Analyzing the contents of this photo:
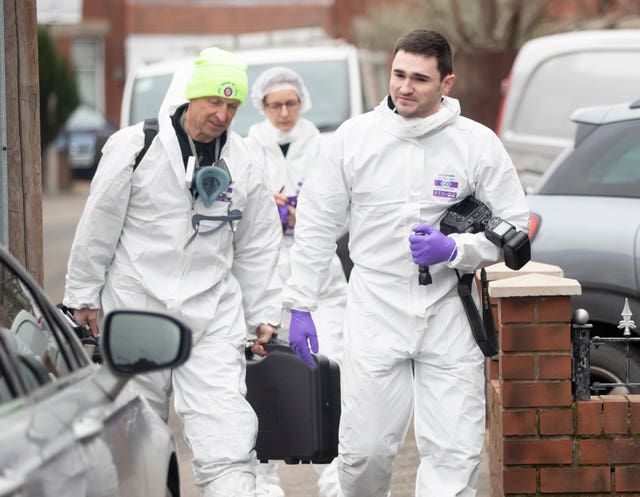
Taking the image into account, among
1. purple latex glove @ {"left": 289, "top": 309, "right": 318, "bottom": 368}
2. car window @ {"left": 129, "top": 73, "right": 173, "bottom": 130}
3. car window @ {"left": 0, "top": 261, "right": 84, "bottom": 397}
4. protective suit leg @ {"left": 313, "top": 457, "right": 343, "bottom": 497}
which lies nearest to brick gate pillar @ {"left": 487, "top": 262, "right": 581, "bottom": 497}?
purple latex glove @ {"left": 289, "top": 309, "right": 318, "bottom": 368}

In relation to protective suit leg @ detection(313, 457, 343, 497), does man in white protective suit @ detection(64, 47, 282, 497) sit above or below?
above

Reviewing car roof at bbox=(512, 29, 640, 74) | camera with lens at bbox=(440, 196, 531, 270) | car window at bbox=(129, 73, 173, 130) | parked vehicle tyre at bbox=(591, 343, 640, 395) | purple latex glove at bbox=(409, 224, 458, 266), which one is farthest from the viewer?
car window at bbox=(129, 73, 173, 130)

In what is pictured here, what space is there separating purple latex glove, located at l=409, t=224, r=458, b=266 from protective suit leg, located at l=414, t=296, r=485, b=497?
0.26m

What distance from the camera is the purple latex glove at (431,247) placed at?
5.24m

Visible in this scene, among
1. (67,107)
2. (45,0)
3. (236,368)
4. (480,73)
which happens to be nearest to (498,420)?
(236,368)

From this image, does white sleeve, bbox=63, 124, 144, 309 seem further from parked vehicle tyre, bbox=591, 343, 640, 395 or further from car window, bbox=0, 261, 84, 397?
parked vehicle tyre, bbox=591, 343, 640, 395

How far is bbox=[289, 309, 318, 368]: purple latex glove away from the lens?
5.70m

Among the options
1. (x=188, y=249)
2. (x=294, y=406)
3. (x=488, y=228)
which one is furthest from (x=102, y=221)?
(x=488, y=228)

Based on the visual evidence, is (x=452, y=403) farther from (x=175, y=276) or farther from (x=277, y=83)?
(x=277, y=83)

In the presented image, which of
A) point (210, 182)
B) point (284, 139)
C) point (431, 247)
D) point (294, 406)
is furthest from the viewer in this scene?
point (284, 139)

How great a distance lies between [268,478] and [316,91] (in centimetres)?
634

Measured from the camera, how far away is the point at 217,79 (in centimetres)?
555

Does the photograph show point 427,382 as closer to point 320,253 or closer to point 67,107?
point 320,253

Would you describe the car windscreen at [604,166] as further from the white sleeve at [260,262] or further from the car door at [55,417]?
the car door at [55,417]
